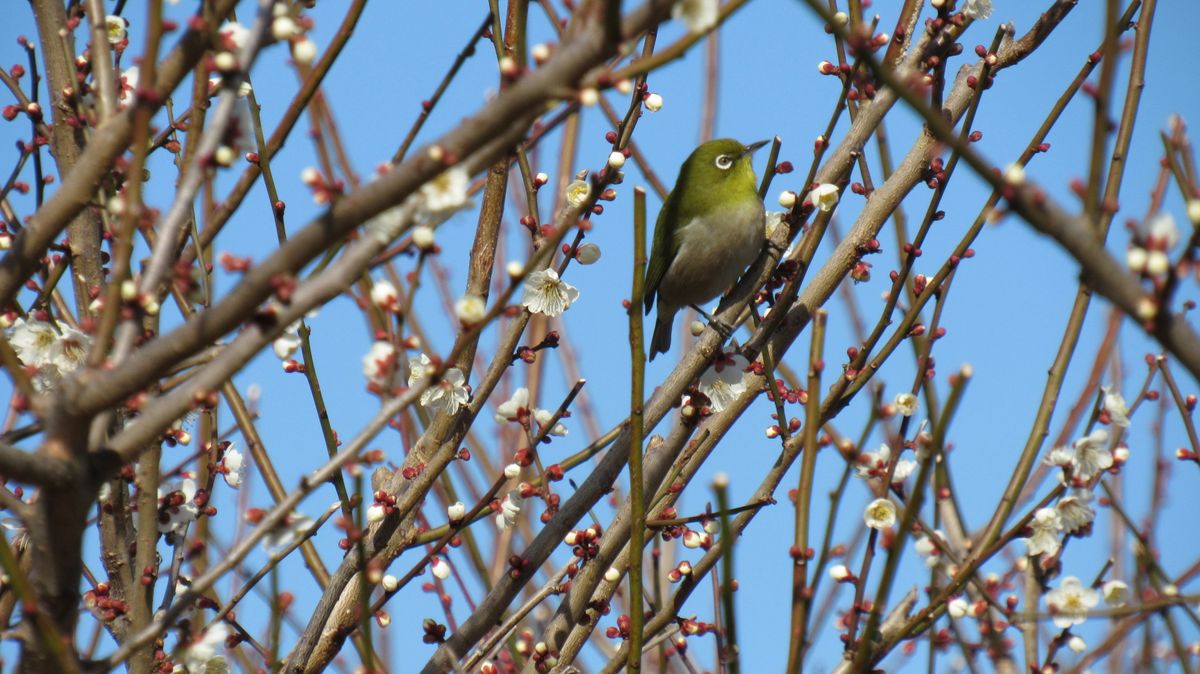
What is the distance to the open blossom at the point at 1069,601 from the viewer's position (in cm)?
345

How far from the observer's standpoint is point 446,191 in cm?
227

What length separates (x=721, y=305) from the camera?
15.1 feet

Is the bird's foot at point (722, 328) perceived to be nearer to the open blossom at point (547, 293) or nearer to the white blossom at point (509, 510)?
the open blossom at point (547, 293)

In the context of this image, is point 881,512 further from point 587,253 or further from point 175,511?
point 175,511

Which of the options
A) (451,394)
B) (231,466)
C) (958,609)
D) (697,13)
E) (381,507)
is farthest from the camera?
(231,466)

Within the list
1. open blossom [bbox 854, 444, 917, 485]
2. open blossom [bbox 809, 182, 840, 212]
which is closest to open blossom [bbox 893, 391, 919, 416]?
open blossom [bbox 854, 444, 917, 485]

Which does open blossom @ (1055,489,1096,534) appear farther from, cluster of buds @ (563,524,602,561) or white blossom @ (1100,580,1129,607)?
cluster of buds @ (563,524,602,561)

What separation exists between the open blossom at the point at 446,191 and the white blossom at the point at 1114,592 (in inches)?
104

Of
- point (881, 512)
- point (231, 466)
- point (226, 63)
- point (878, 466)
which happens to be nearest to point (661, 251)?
point (231, 466)

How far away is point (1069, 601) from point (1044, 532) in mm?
226

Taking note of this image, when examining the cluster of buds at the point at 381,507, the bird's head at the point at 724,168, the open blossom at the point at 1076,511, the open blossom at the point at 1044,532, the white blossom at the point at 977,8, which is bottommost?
the open blossom at the point at 1044,532

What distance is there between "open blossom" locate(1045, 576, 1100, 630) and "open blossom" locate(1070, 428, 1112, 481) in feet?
1.17

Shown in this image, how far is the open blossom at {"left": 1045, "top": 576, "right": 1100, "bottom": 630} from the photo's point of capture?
136 inches

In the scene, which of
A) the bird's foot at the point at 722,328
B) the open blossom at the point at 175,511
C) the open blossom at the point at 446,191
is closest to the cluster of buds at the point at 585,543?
the bird's foot at the point at 722,328
